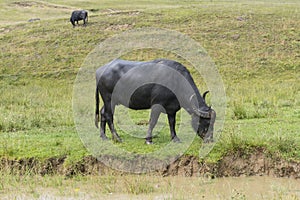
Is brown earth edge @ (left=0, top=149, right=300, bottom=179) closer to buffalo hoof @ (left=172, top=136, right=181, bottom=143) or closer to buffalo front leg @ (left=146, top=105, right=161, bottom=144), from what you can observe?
buffalo hoof @ (left=172, top=136, right=181, bottom=143)

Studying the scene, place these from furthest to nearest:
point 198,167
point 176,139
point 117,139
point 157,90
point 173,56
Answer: point 173,56 < point 117,139 < point 176,139 < point 157,90 < point 198,167

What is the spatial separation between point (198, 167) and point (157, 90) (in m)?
1.78

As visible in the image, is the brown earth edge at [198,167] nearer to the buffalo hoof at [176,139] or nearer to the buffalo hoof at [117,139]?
the buffalo hoof at [176,139]

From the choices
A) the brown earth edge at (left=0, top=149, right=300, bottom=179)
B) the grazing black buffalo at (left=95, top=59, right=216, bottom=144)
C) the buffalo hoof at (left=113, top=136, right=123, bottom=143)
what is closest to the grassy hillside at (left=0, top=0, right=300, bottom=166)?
the brown earth edge at (left=0, top=149, right=300, bottom=179)

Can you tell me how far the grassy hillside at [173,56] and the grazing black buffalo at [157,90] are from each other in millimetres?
507

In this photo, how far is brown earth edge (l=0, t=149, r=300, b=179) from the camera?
27.2 feet

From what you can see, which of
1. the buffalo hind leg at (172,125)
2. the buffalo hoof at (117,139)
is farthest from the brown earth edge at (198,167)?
the buffalo hoof at (117,139)

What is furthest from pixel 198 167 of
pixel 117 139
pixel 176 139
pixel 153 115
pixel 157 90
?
pixel 117 139

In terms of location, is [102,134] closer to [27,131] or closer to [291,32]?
[27,131]

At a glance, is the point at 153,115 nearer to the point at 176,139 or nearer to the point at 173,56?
the point at 176,139

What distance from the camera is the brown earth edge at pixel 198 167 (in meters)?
8.30

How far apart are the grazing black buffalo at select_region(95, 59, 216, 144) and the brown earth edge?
0.75m

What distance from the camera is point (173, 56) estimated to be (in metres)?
26.7

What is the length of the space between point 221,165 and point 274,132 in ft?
5.93
